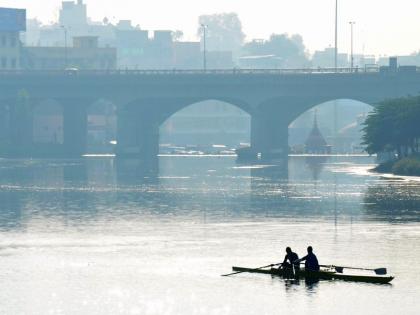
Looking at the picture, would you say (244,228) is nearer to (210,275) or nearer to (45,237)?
(45,237)

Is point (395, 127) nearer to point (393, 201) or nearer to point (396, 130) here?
point (396, 130)

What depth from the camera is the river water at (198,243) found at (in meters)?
75.4

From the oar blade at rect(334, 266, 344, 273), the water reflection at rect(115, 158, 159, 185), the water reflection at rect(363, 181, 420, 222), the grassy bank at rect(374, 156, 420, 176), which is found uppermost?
the grassy bank at rect(374, 156, 420, 176)

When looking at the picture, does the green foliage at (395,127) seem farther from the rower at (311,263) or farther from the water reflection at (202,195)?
the rower at (311,263)

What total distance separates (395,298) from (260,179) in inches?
3709

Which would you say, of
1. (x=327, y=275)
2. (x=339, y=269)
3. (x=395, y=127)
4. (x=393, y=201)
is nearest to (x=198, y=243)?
(x=327, y=275)

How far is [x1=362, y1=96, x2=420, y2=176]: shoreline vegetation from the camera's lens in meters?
175

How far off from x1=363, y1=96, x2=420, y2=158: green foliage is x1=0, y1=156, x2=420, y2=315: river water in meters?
13.7

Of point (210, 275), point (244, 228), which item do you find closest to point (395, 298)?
point (210, 275)

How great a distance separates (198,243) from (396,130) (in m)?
82.8

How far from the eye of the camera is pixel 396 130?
17650cm

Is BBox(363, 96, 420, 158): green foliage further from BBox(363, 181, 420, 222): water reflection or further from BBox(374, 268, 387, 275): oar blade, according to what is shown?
BBox(374, 268, 387, 275): oar blade

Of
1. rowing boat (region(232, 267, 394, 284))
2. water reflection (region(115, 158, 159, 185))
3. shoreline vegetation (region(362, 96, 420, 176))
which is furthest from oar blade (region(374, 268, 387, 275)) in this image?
shoreline vegetation (region(362, 96, 420, 176))

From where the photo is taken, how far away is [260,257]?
90188mm
